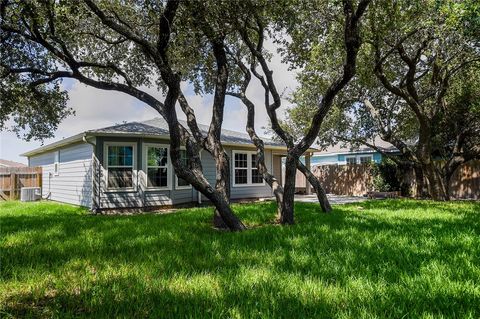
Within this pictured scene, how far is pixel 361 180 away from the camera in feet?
65.5

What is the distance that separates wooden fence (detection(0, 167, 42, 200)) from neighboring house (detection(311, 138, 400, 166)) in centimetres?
1966

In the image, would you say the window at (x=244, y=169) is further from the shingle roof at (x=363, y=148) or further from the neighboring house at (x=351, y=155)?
the neighboring house at (x=351, y=155)

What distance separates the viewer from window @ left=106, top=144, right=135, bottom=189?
1143 centimetres

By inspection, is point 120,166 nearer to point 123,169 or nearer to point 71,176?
point 123,169

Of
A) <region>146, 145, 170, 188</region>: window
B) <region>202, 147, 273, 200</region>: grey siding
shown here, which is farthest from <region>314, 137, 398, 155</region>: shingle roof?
<region>146, 145, 170, 188</region>: window

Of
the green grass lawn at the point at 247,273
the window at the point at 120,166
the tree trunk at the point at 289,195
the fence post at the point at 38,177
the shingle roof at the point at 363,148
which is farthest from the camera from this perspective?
the shingle roof at the point at 363,148

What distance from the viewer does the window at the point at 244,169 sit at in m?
15.3

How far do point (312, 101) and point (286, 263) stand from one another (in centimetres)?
1532

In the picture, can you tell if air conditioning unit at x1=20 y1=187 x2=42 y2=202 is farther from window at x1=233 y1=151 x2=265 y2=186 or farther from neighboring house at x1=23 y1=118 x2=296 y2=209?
window at x1=233 y1=151 x2=265 y2=186

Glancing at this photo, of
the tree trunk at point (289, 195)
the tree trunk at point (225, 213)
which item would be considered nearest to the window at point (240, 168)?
the tree trunk at point (289, 195)

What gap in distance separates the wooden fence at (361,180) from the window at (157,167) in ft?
38.4

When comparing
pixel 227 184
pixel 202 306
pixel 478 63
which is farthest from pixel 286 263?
pixel 478 63

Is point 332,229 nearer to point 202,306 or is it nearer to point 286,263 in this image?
point 286,263

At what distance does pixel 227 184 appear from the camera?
7070mm
